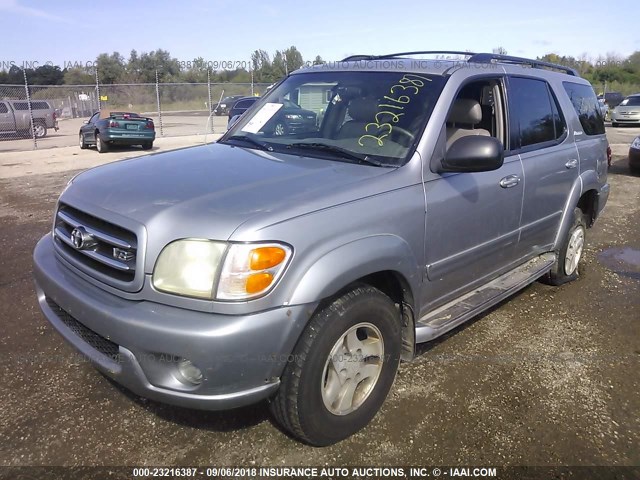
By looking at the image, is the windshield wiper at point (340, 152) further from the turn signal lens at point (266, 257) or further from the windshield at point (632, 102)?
the windshield at point (632, 102)

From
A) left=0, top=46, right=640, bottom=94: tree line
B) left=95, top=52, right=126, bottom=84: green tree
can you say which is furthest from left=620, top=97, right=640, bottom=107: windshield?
left=95, top=52, right=126, bottom=84: green tree

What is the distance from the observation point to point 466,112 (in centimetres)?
356

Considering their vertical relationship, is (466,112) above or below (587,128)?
above

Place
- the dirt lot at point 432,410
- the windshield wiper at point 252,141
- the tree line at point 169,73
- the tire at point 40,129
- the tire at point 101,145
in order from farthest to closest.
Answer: the tree line at point 169,73 → the tire at point 40,129 → the tire at point 101,145 → the windshield wiper at point 252,141 → the dirt lot at point 432,410

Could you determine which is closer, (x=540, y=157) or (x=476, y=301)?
(x=476, y=301)

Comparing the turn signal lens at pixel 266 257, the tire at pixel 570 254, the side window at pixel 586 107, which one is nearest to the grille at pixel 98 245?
the turn signal lens at pixel 266 257

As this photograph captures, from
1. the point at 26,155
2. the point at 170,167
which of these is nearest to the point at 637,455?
the point at 170,167

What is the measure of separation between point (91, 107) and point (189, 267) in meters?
30.8

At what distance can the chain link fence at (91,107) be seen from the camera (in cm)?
2039

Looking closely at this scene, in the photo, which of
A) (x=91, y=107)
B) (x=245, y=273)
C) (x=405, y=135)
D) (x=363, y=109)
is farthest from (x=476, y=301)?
(x=91, y=107)

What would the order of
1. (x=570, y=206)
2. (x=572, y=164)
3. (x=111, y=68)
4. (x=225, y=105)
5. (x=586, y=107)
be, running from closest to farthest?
1. (x=572, y=164)
2. (x=570, y=206)
3. (x=586, y=107)
4. (x=225, y=105)
5. (x=111, y=68)

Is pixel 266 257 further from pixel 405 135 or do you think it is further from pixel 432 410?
pixel 432 410

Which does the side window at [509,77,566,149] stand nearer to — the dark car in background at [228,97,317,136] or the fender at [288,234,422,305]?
the dark car in background at [228,97,317,136]

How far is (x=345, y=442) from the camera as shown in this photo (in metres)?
2.74
